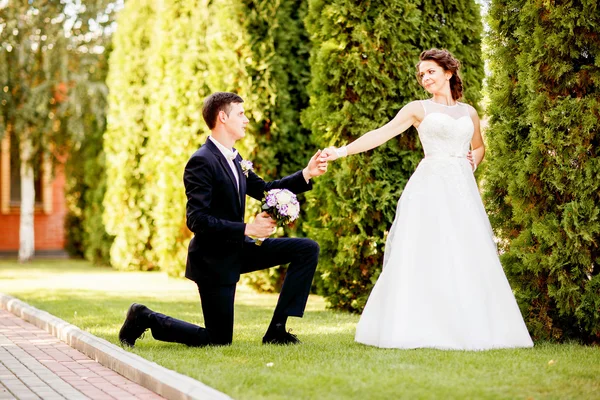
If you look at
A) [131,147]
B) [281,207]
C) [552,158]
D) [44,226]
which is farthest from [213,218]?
[44,226]

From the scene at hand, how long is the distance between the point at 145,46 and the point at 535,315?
43.7 ft

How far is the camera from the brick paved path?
561cm

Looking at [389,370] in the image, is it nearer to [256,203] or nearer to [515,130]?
[515,130]

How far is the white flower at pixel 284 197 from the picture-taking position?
21.7ft

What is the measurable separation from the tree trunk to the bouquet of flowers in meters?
17.0

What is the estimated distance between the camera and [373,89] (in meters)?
9.47

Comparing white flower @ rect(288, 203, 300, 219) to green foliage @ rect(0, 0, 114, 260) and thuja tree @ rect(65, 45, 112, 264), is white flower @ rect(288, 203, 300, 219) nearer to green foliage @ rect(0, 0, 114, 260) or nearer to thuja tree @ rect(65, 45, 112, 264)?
thuja tree @ rect(65, 45, 112, 264)

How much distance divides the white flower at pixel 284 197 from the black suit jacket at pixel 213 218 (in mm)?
347

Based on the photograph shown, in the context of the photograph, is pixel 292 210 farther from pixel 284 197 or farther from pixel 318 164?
pixel 318 164

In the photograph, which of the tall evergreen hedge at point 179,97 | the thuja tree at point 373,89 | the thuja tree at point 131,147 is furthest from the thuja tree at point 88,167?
the thuja tree at point 373,89

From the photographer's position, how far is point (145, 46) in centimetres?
1856

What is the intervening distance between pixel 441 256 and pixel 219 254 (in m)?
1.77

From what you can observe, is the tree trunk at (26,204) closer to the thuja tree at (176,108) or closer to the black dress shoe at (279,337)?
the thuja tree at (176,108)

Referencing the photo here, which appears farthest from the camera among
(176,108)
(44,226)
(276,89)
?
(44,226)
